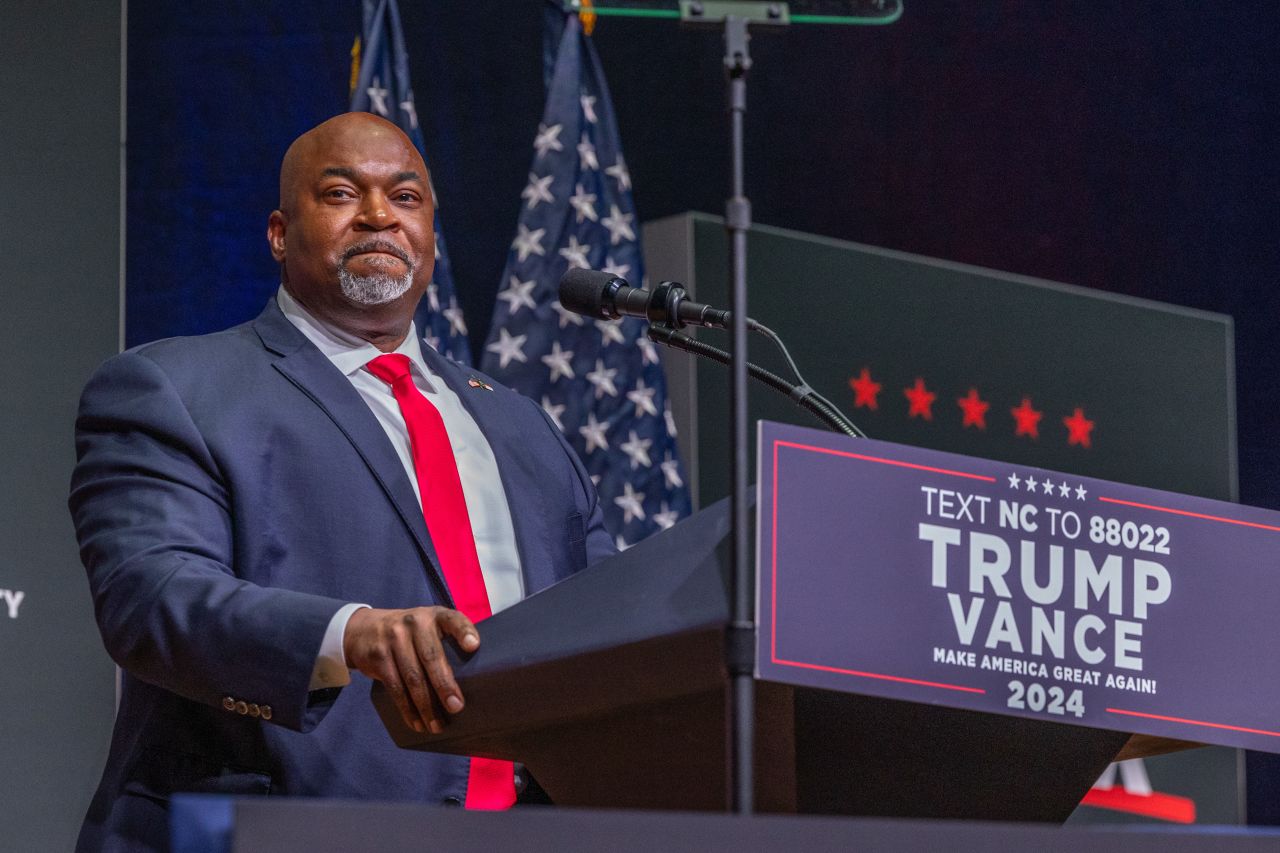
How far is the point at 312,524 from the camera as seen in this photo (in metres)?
2.02

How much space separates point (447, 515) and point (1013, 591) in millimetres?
894

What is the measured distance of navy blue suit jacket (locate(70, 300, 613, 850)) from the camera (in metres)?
1.79

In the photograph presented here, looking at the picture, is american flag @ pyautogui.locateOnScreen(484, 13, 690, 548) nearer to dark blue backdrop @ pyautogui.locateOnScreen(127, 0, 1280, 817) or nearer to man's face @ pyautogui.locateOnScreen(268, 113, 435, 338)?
A: dark blue backdrop @ pyautogui.locateOnScreen(127, 0, 1280, 817)

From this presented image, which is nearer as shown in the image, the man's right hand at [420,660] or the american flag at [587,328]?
the man's right hand at [420,660]

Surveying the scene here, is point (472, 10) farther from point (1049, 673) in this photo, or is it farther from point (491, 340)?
point (1049, 673)

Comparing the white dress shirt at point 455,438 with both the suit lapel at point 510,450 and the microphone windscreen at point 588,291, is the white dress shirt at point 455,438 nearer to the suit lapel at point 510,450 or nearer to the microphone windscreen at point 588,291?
the suit lapel at point 510,450

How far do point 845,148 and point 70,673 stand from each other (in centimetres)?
262

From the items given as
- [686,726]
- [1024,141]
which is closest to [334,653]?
[686,726]

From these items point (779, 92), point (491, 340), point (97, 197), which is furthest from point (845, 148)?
point (97, 197)

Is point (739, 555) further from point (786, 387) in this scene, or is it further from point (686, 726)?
point (786, 387)

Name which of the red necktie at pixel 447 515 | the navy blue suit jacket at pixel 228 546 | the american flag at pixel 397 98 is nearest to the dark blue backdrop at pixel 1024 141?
the american flag at pixel 397 98

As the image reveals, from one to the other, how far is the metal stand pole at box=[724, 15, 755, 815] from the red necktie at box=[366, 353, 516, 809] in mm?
697

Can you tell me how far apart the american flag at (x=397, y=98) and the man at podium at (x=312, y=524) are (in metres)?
1.48

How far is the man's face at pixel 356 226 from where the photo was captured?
239 cm
